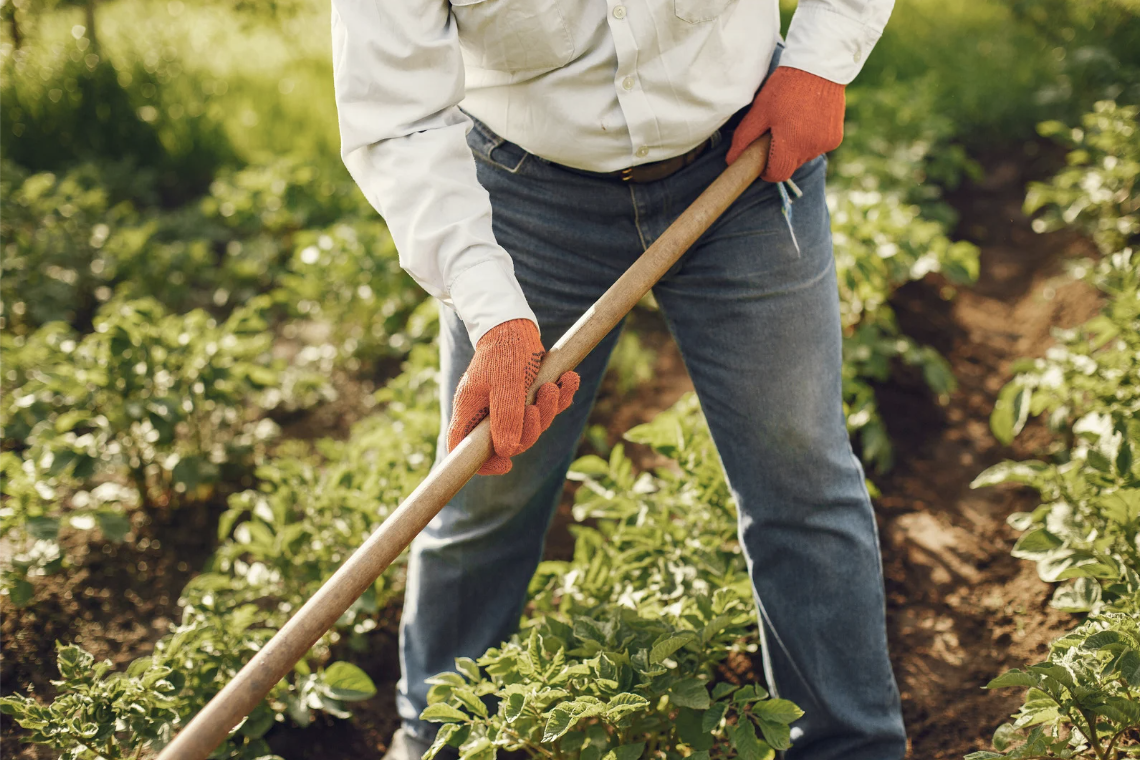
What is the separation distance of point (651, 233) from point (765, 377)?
324 mm

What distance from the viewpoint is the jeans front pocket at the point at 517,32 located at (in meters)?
1.44

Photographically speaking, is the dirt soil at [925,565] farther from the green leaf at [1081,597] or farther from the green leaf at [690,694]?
the green leaf at [690,694]

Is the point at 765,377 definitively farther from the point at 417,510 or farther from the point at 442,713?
the point at 442,713

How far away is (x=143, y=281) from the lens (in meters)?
3.67

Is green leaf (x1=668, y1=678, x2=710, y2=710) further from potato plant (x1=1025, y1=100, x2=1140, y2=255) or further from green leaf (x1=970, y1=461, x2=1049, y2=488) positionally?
potato plant (x1=1025, y1=100, x2=1140, y2=255)

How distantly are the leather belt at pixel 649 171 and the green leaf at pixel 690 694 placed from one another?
34.6 inches

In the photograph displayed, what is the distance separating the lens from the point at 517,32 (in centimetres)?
146

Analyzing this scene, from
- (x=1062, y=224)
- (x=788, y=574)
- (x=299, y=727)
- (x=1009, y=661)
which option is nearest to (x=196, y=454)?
(x=299, y=727)

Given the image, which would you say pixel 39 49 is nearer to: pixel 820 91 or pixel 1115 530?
pixel 820 91

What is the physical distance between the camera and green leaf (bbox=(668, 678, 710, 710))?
1539 millimetres

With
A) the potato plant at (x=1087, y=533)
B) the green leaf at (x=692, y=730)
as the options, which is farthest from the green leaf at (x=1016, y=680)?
the green leaf at (x=692, y=730)

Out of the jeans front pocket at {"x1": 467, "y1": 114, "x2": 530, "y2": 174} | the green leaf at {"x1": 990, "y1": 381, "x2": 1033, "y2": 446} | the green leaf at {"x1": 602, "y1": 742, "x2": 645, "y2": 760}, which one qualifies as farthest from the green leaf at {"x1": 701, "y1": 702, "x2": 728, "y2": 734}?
the green leaf at {"x1": 990, "y1": 381, "x2": 1033, "y2": 446}

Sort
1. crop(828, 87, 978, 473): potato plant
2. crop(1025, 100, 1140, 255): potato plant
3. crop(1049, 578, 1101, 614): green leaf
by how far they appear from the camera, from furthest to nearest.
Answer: crop(1025, 100, 1140, 255): potato plant
crop(828, 87, 978, 473): potato plant
crop(1049, 578, 1101, 614): green leaf

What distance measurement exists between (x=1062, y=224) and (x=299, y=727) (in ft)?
11.0
